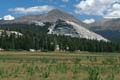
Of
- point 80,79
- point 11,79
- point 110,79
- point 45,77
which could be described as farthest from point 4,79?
point 110,79

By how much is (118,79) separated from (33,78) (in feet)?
32.2

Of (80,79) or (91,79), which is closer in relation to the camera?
(91,79)

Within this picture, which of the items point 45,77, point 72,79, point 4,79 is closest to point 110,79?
point 72,79

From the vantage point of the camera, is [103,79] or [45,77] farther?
[45,77]

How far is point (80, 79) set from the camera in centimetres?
4662

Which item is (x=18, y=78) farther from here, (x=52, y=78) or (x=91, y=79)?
(x=91, y=79)

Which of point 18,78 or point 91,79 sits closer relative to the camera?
point 91,79

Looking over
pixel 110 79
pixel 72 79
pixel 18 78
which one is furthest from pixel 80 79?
pixel 18 78

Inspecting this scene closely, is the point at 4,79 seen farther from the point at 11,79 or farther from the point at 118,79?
the point at 118,79

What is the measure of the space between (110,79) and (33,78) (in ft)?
30.0

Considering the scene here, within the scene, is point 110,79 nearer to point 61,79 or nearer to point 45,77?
point 61,79

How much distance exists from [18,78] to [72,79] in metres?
6.56

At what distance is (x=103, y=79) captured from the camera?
150ft

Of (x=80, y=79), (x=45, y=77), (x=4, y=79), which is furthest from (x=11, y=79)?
(x=80, y=79)
